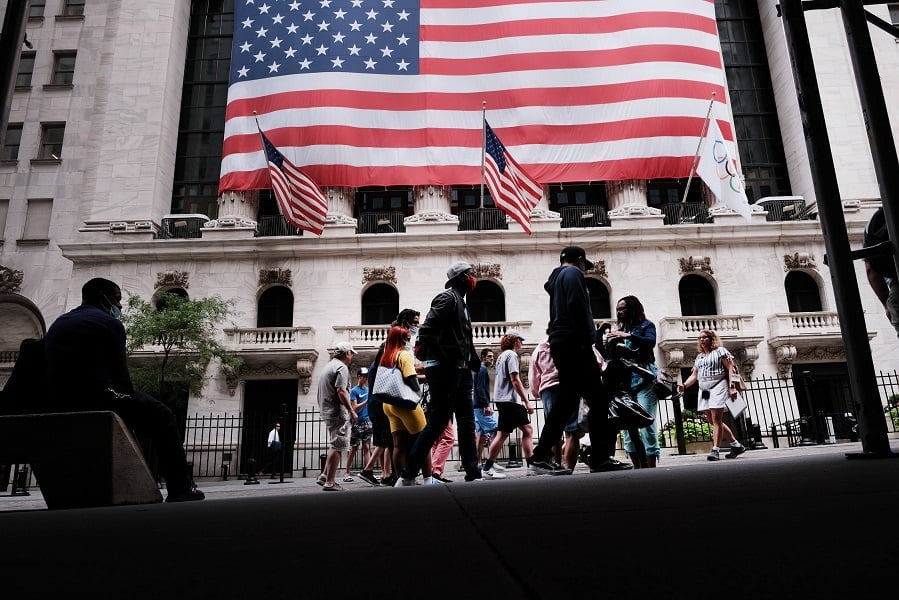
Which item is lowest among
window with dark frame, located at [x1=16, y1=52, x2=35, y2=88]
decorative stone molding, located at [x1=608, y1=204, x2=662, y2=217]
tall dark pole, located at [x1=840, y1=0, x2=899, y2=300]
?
tall dark pole, located at [x1=840, y1=0, x2=899, y2=300]

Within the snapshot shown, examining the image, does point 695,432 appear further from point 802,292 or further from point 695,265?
point 802,292

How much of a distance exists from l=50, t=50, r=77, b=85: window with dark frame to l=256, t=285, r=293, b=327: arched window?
47.4ft

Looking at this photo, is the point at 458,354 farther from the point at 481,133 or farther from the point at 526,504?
the point at 481,133

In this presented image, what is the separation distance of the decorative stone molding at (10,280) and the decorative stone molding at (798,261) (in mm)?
30468

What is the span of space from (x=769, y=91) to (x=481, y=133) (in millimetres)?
17173

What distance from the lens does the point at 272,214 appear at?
27797 mm

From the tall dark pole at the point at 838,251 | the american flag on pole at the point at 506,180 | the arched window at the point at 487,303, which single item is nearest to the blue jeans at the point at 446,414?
the tall dark pole at the point at 838,251

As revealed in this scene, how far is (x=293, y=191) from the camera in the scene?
19312 millimetres

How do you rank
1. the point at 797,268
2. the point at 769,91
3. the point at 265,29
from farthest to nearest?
the point at 769,91
the point at 797,268
the point at 265,29

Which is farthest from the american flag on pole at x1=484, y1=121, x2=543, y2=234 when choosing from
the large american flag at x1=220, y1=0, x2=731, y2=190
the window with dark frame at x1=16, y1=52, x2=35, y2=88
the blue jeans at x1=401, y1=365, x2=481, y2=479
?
the window with dark frame at x1=16, y1=52, x2=35, y2=88

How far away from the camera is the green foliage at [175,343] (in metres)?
20.2

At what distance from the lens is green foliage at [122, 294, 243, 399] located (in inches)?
797

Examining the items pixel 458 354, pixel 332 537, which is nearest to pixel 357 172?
pixel 458 354

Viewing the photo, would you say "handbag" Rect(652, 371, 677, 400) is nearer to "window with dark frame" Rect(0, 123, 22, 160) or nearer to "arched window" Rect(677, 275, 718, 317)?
"arched window" Rect(677, 275, 718, 317)
